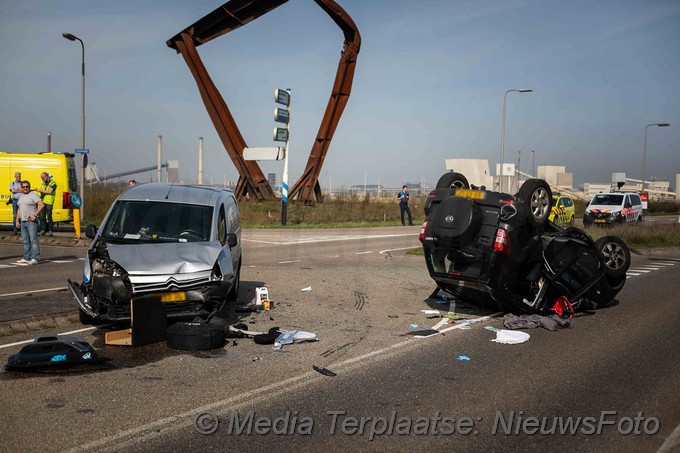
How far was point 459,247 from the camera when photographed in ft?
31.4

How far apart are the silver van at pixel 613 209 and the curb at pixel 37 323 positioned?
28.7m

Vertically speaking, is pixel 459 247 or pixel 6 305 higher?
pixel 459 247

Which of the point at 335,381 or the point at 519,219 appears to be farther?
the point at 519,219

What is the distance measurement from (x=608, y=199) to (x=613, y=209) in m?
1.51

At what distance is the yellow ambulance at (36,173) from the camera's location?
2503cm

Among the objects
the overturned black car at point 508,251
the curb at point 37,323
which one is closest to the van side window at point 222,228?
the curb at point 37,323

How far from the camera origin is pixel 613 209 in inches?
1325

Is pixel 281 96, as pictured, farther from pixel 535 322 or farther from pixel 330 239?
pixel 535 322

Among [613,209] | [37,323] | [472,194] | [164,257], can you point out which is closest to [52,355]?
[164,257]

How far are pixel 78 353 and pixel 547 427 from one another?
15.0ft

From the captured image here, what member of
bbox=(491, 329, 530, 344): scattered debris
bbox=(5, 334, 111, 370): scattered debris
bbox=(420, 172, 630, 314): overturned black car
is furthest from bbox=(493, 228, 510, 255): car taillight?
bbox=(5, 334, 111, 370): scattered debris

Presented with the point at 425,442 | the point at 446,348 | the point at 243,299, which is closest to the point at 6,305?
the point at 243,299

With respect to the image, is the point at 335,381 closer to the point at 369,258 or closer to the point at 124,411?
the point at 124,411

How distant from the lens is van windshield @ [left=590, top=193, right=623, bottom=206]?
34.5 metres
